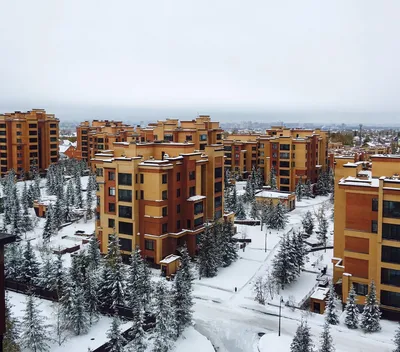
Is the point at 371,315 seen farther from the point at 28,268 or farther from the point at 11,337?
the point at 28,268

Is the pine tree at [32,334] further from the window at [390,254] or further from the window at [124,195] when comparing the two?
the window at [390,254]

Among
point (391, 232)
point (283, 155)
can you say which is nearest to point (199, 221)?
point (391, 232)

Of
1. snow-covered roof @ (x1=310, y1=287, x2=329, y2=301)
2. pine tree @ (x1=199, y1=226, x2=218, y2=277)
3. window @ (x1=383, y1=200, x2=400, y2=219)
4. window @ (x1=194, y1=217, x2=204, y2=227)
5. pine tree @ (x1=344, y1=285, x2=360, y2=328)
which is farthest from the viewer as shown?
window @ (x1=194, y1=217, x2=204, y2=227)

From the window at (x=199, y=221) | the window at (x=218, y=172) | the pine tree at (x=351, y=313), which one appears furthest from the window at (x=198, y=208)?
the pine tree at (x=351, y=313)

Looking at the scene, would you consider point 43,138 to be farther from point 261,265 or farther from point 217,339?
point 217,339

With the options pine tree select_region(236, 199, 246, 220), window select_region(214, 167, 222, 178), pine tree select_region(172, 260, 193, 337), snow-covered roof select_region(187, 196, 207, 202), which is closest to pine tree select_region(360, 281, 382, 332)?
pine tree select_region(172, 260, 193, 337)

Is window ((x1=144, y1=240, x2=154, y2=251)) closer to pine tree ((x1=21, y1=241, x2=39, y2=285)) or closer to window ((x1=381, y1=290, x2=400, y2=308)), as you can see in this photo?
pine tree ((x1=21, y1=241, x2=39, y2=285))

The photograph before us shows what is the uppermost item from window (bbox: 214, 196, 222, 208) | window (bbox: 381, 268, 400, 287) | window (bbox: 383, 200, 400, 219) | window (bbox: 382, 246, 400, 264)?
window (bbox: 383, 200, 400, 219)
